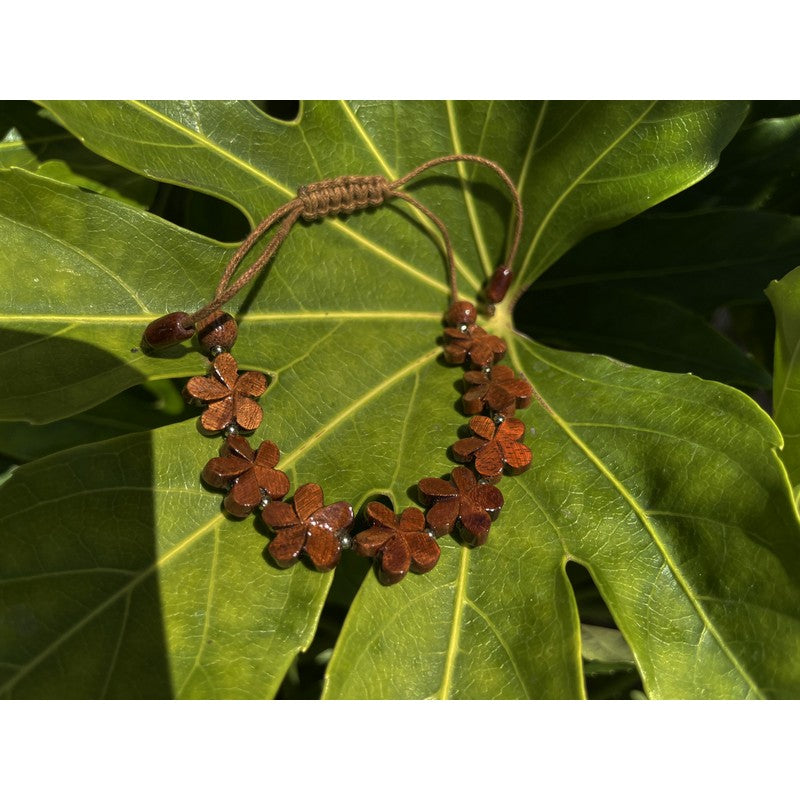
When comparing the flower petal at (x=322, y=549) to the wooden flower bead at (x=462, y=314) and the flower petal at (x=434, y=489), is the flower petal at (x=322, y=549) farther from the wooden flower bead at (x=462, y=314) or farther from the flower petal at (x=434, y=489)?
the wooden flower bead at (x=462, y=314)

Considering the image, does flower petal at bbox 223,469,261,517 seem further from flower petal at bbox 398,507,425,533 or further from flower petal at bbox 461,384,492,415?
flower petal at bbox 461,384,492,415

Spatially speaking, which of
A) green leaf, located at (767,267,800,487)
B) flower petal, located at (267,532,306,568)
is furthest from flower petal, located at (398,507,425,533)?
green leaf, located at (767,267,800,487)

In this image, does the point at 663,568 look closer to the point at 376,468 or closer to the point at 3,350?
the point at 376,468

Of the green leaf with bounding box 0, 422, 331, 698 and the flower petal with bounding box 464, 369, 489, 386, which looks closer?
the green leaf with bounding box 0, 422, 331, 698

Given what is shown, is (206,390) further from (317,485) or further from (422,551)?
(422,551)

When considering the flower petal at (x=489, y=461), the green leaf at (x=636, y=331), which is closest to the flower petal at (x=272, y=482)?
the flower petal at (x=489, y=461)

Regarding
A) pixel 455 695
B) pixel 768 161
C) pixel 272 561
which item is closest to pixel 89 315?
pixel 272 561
